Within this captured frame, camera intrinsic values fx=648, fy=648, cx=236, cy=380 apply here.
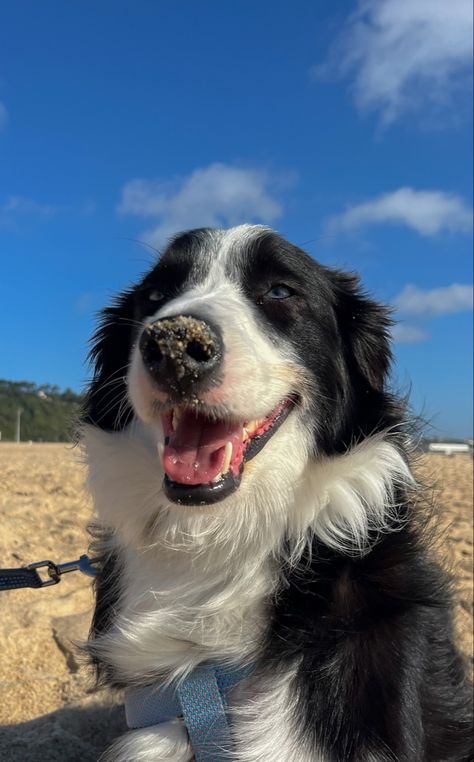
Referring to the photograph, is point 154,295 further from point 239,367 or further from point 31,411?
point 31,411

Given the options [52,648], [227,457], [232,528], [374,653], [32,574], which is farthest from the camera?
[52,648]

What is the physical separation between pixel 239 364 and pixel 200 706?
3.48 feet

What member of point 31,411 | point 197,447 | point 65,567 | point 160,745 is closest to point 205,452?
point 197,447

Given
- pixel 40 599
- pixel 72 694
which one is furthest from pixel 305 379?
pixel 40 599

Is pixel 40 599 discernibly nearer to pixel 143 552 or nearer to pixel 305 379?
pixel 143 552

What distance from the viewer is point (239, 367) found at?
209cm

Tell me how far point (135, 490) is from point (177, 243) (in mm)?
1102

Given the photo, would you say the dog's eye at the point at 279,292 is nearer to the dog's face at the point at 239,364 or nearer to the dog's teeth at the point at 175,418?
the dog's face at the point at 239,364

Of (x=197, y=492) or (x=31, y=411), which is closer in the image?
(x=197, y=492)

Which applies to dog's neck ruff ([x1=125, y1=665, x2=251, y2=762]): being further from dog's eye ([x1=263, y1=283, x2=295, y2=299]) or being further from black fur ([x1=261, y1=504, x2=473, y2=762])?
dog's eye ([x1=263, y1=283, x2=295, y2=299])

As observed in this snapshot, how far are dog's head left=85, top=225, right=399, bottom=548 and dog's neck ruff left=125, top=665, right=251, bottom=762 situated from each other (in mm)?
523

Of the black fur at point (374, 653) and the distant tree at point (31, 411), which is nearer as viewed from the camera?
the black fur at point (374, 653)

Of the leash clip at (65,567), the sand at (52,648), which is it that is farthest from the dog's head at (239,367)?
the leash clip at (65,567)

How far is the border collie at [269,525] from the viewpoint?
1929 millimetres
